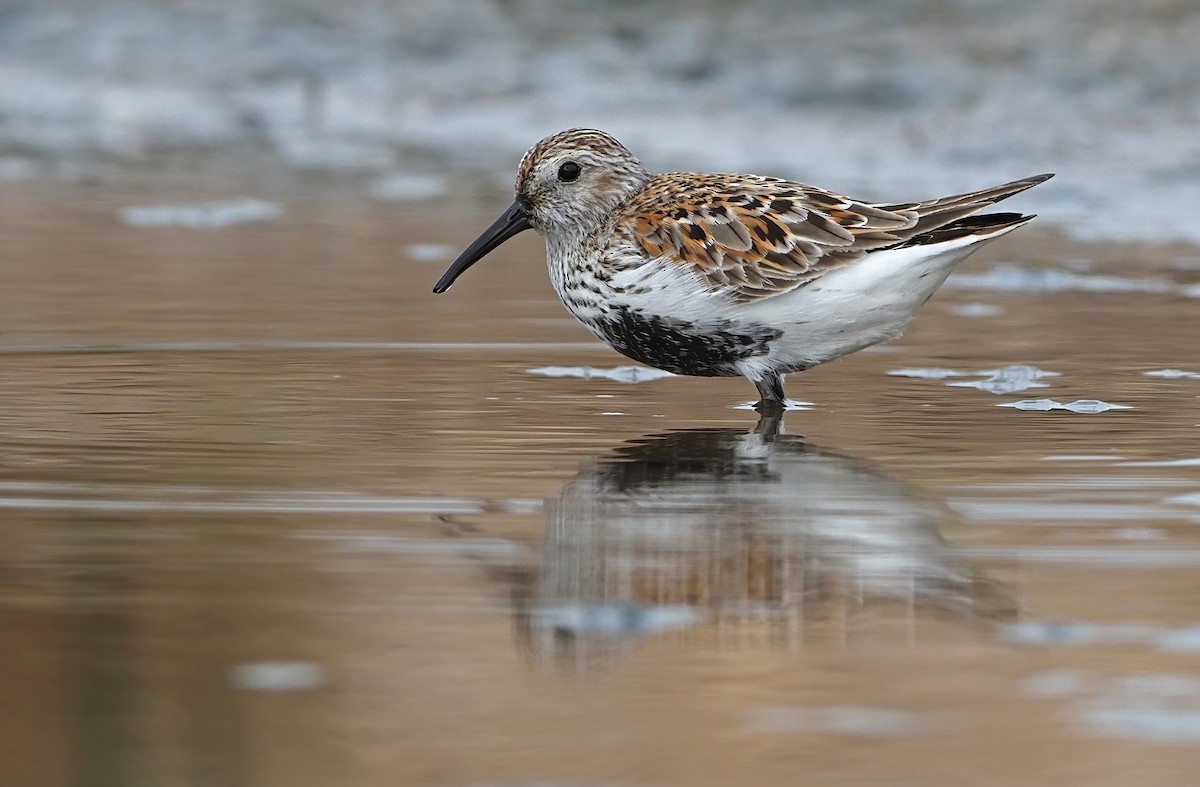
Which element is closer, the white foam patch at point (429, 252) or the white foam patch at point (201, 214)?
the white foam patch at point (429, 252)

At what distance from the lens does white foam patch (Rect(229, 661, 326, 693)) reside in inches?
143

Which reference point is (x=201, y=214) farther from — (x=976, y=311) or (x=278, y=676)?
(x=278, y=676)

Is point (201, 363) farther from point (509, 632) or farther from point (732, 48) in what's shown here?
point (732, 48)

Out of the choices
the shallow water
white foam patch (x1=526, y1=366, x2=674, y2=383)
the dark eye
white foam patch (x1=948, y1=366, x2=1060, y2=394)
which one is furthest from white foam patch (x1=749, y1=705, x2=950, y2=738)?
the dark eye

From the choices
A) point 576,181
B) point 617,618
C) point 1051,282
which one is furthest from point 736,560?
point 1051,282

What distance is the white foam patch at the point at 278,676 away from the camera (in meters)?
3.62

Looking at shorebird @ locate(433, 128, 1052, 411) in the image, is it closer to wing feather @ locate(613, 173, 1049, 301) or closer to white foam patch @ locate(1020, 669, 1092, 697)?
wing feather @ locate(613, 173, 1049, 301)

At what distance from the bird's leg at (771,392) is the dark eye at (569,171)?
1.17m

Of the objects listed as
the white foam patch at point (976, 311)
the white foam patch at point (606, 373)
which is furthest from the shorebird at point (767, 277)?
the white foam patch at point (976, 311)

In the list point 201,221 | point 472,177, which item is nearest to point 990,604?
point 201,221

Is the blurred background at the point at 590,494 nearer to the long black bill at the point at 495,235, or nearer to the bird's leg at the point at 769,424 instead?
the bird's leg at the point at 769,424

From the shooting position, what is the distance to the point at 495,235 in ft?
26.5

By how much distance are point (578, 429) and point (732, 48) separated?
9.24m

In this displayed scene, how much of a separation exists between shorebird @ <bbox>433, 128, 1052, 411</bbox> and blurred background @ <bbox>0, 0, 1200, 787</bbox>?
0.22m
